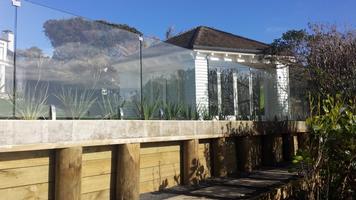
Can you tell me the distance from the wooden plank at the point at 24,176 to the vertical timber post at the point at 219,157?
13.1ft

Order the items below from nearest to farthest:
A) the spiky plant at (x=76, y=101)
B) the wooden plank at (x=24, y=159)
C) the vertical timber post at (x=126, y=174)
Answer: the wooden plank at (x=24, y=159) → the vertical timber post at (x=126, y=174) → the spiky plant at (x=76, y=101)

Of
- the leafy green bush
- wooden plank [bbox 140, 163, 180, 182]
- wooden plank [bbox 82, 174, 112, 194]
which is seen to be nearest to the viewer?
wooden plank [bbox 82, 174, 112, 194]

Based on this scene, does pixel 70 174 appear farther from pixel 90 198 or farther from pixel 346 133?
pixel 346 133

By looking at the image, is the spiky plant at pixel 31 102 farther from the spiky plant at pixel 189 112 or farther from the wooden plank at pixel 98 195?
the spiky plant at pixel 189 112

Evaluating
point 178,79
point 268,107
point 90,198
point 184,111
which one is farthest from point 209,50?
point 90,198

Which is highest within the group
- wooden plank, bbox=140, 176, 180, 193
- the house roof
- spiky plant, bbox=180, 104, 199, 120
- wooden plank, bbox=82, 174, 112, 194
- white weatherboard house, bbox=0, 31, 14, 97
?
the house roof

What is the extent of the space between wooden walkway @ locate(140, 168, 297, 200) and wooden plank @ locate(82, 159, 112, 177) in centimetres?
77

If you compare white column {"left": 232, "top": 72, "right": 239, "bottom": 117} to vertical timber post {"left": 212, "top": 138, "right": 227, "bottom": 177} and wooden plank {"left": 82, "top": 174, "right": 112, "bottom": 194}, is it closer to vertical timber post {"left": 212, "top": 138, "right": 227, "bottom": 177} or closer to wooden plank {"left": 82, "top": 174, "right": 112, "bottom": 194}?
vertical timber post {"left": 212, "top": 138, "right": 227, "bottom": 177}

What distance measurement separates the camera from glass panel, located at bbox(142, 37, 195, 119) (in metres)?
9.03

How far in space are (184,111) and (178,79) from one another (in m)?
1.50

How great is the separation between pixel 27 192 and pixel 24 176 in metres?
0.19

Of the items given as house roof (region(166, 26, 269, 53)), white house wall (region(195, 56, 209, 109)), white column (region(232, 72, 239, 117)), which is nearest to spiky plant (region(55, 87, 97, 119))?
white house wall (region(195, 56, 209, 109))

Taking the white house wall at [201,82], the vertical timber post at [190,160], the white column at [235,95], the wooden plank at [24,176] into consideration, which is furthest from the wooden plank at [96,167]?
the white column at [235,95]

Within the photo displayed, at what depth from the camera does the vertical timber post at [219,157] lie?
27.9 ft
